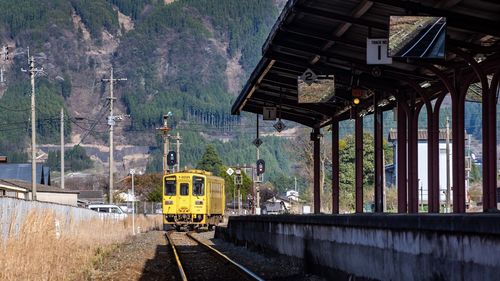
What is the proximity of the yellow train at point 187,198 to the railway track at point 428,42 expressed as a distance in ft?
134

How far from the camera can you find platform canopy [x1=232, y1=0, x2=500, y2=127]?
1895 cm

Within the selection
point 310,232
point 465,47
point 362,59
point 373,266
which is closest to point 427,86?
point 362,59

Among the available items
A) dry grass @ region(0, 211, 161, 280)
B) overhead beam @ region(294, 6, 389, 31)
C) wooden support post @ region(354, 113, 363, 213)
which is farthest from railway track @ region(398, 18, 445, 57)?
wooden support post @ region(354, 113, 363, 213)

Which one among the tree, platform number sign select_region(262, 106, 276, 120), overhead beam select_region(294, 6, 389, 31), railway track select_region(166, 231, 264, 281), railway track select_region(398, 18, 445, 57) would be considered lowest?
railway track select_region(166, 231, 264, 281)

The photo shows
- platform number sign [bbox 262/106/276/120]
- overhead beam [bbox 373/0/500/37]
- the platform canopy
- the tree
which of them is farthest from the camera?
the tree

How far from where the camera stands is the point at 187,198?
58312 mm

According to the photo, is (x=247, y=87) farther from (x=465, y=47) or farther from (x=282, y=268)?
(x=465, y=47)

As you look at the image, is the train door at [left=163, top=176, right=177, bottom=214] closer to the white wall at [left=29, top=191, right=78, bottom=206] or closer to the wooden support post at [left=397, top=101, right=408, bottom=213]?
the white wall at [left=29, top=191, right=78, bottom=206]

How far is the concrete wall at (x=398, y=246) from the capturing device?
10.2 metres

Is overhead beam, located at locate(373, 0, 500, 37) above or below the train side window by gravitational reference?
above

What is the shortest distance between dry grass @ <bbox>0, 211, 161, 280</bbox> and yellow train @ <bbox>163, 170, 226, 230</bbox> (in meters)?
26.4

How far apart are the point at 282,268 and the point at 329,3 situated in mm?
6574

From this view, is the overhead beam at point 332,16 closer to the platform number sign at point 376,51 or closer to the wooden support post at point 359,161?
the platform number sign at point 376,51

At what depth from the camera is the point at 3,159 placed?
89562 mm
